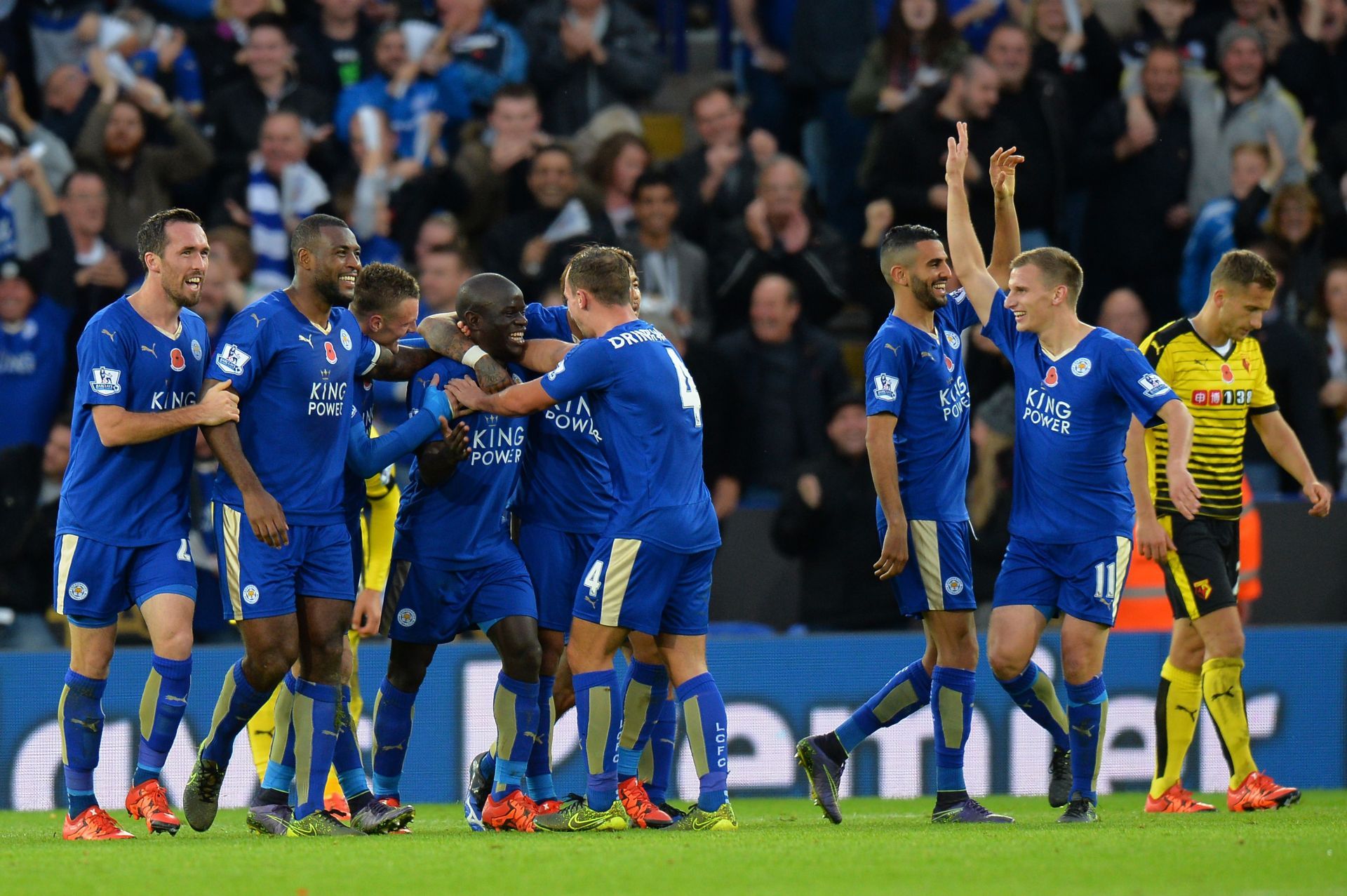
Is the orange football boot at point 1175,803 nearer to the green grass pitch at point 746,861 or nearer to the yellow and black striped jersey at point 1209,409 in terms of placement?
the green grass pitch at point 746,861

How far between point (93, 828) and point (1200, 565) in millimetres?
5000

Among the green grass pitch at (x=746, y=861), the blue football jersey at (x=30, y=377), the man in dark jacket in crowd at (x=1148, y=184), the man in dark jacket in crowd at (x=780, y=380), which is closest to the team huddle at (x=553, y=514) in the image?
the green grass pitch at (x=746, y=861)

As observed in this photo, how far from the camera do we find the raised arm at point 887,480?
311 inches

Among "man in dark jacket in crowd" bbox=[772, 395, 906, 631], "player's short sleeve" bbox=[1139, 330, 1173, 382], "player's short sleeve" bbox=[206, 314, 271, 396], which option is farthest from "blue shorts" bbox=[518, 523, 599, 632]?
"man in dark jacket in crowd" bbox=[772, 395, 906, 631]

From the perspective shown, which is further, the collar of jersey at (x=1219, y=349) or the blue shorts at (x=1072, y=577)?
the collar of jersey at (x=1219, y=349)

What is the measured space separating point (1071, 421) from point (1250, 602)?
464cm

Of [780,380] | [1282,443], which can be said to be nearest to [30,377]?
[780,380]

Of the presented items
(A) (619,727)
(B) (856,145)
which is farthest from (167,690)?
(B) (856,145)

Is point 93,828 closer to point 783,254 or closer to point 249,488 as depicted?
point 249,488

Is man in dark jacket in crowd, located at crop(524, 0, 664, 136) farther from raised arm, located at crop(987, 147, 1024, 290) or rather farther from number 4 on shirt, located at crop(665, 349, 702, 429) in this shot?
number 4 on shirt, located at crop(665, 349, 702, 429)

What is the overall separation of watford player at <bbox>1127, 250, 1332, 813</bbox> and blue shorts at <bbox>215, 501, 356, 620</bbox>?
3.68 m

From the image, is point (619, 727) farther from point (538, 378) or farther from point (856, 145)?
point (856, 145)

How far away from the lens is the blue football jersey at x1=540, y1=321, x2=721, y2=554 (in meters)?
7.42

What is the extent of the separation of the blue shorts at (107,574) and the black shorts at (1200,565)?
14.4ft
